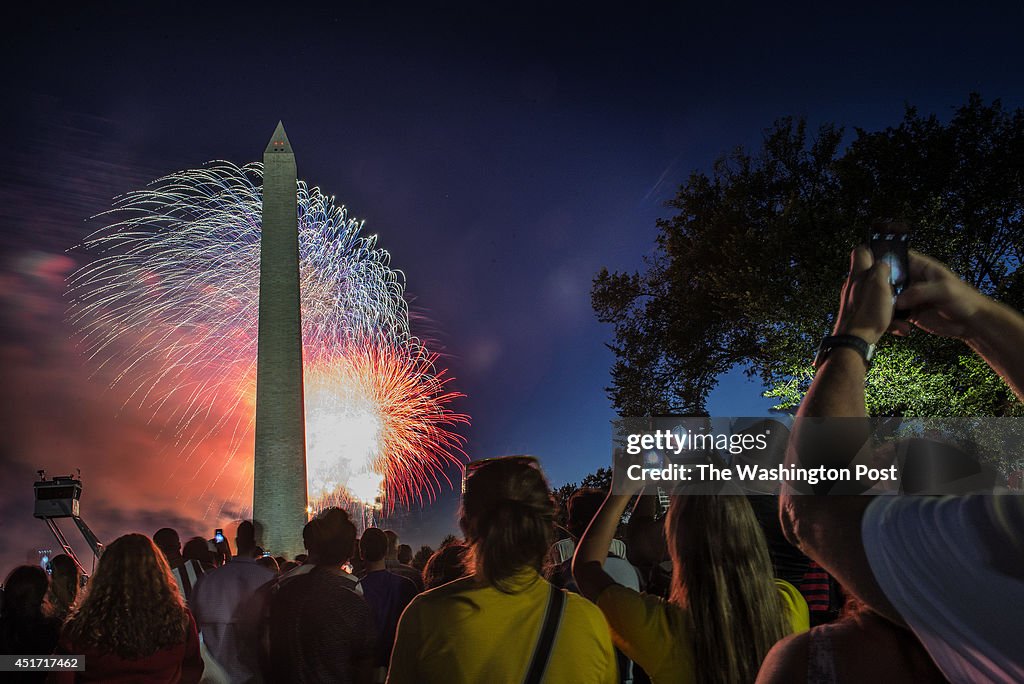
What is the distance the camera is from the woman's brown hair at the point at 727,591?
248 centimetres

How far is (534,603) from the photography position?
260cm

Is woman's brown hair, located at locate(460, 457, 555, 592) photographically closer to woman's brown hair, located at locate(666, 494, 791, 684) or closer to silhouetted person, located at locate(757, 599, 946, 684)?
woman's brown hair, located at locate(666, 494, 791, 684)

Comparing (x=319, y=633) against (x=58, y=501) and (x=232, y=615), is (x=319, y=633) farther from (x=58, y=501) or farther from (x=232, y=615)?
(x=58, y=501)

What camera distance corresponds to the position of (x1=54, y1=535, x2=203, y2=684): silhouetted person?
3809 millimetres

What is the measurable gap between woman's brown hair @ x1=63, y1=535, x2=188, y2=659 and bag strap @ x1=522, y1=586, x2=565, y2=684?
2314 millimetres

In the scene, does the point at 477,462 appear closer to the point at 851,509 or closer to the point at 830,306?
the point at 851,509

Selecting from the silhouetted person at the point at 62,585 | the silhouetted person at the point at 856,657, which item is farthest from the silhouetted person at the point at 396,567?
the silhouetted person at the point at 856,657

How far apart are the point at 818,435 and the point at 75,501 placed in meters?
23.3

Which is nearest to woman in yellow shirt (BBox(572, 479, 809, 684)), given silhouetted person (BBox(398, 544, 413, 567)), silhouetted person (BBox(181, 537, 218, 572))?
silhouetted person (BBox(181, 537, 218, 572))

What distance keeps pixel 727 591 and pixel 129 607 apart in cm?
294

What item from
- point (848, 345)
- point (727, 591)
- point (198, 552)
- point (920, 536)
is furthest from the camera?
point (198, 552)

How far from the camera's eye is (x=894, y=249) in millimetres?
1323

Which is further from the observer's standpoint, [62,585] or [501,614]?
[62,585]

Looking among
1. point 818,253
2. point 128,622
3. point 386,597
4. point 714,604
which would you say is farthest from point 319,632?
point 818,253
